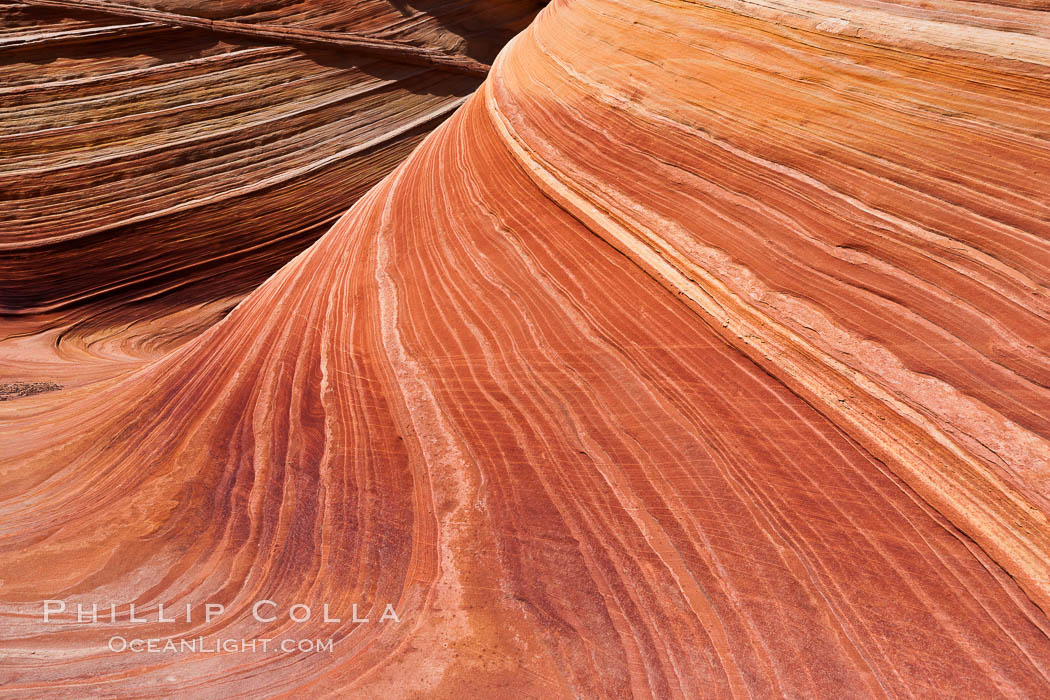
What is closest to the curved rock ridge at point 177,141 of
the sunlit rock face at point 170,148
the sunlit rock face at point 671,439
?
the sunlit rock face at point 170,148

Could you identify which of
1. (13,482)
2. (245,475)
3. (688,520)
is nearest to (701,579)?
(688,520)

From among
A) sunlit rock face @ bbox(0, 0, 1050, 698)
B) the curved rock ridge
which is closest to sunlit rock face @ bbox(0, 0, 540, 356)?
the curved rock ridge

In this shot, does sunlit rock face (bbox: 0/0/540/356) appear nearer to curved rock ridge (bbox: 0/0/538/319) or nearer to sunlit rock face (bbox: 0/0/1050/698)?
curved rock ridge (bbox: 0/0/538/319)

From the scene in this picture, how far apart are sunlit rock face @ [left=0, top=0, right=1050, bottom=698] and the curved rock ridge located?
2307 mm

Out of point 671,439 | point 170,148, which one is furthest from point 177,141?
point 671,439

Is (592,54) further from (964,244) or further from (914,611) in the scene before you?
(914,611)

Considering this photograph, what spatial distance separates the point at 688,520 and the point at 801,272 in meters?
0.55

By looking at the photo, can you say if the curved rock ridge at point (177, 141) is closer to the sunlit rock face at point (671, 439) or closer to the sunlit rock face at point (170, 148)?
the sunlit rock face at point (170, 148)

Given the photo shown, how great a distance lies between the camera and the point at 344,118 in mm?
4445

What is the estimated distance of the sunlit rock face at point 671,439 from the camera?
111 cm

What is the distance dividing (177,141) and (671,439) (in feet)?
12.3

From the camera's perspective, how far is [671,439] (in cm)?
138

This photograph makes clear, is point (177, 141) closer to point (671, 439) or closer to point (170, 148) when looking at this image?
point (170, 148)

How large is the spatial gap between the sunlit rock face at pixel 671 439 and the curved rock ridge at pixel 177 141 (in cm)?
231
